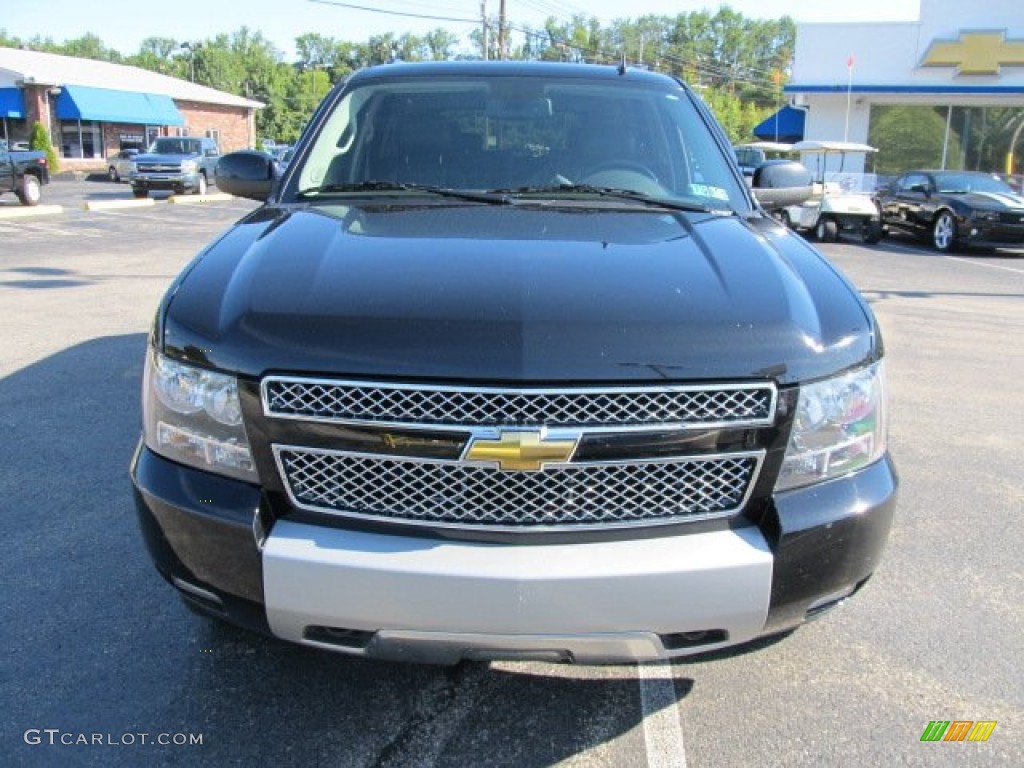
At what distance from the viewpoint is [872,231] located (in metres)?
17.9

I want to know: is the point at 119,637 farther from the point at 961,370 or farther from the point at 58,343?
the point at 961,370

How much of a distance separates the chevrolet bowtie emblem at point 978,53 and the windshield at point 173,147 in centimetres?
2457

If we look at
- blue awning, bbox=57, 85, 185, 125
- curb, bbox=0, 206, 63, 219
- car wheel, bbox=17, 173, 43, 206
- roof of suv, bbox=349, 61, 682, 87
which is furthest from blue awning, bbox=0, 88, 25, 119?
roof of suv, bbox=349, 61, 682, 87

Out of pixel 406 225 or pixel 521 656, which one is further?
pixel 406 225

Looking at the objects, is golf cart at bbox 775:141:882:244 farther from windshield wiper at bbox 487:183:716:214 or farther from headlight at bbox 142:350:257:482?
headlight at bbox 142:350:257:482

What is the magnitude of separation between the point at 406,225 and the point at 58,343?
5.23m

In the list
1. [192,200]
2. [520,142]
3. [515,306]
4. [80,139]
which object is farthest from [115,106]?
[515,306]

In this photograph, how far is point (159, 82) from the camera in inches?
2023

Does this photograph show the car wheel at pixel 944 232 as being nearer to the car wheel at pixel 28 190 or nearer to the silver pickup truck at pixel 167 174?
the car wheel at pixel 28 190

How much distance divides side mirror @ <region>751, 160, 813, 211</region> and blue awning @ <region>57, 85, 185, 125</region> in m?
44.1

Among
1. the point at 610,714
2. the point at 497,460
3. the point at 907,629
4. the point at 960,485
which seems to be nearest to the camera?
the point at 497,460

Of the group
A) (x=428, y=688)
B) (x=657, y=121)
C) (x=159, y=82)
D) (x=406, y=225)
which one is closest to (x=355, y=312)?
(x=406, y=225)

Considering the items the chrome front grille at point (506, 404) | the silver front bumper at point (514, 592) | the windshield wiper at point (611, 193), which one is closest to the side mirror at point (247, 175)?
the windshield wiper at point (611, 193)

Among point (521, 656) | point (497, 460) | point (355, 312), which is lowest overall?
point (521, 656)
